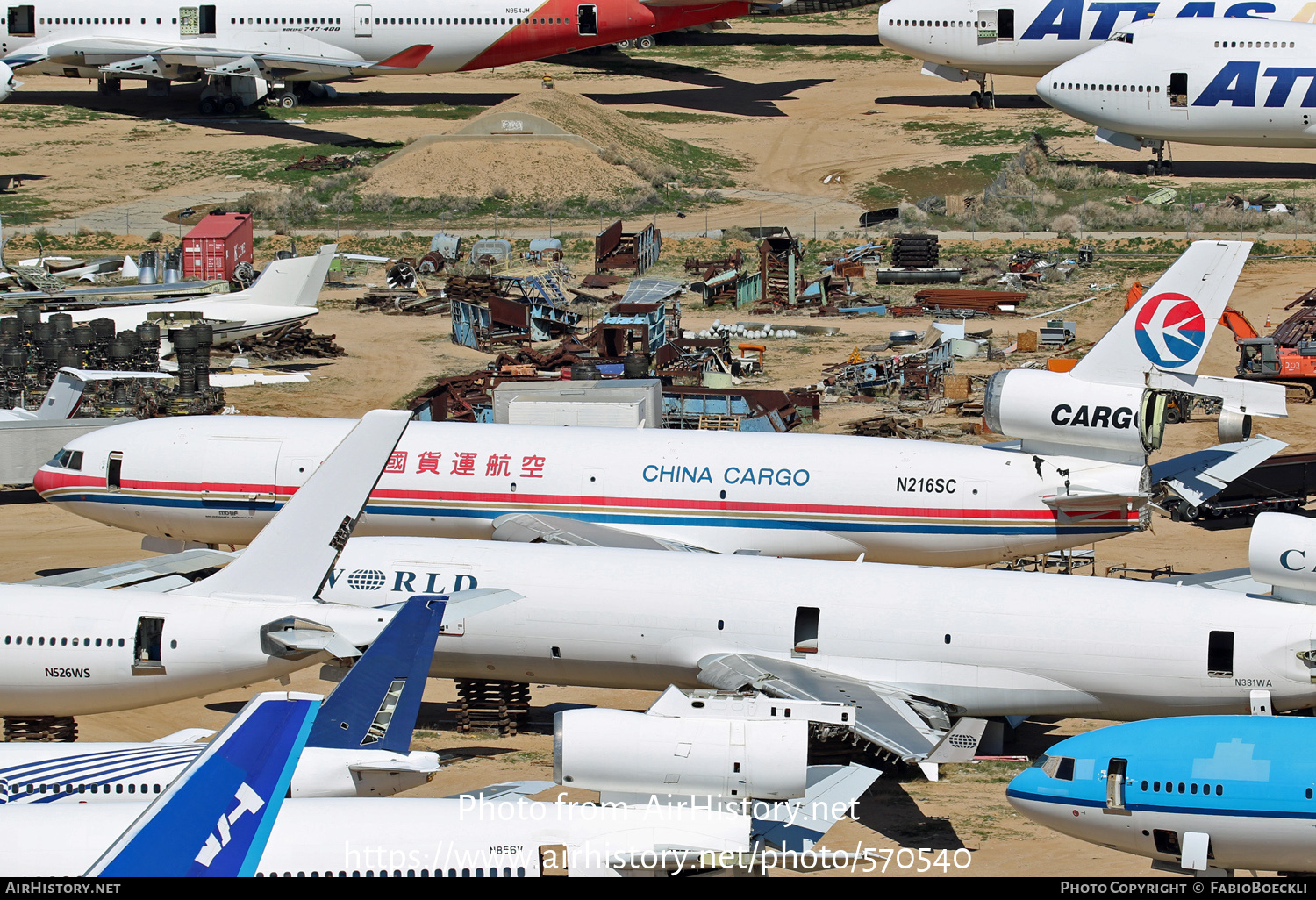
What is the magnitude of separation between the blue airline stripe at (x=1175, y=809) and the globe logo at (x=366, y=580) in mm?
13322

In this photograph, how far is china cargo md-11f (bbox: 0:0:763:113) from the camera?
Answer: 8969cm

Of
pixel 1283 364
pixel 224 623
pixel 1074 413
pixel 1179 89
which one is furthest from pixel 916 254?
pixel 224 623

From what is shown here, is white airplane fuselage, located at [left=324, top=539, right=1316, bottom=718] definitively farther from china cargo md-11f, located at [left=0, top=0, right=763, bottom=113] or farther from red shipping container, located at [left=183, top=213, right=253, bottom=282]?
china cargo md-11f, located at [left=0, top=0, right=763, bottom=113]

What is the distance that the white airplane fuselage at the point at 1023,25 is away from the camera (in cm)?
8712

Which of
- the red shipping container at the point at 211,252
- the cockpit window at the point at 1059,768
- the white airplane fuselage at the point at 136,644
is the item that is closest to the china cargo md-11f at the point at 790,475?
the white airplane fuselage at the point at 136,644

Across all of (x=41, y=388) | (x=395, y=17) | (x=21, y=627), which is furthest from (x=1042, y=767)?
(x=395, y=17)

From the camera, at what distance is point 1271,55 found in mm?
78500

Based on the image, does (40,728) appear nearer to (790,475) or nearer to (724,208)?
(790,475)

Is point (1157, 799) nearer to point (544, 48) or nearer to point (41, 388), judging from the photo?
point (41, 388)

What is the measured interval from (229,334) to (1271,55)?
52767 millimetres

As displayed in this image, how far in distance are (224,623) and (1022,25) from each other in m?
74.1

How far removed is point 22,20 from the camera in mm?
89188

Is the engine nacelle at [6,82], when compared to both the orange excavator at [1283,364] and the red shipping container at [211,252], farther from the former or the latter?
the orange excavator at [1283,364]

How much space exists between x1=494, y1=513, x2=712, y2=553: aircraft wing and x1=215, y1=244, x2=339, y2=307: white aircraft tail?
78.8ft
